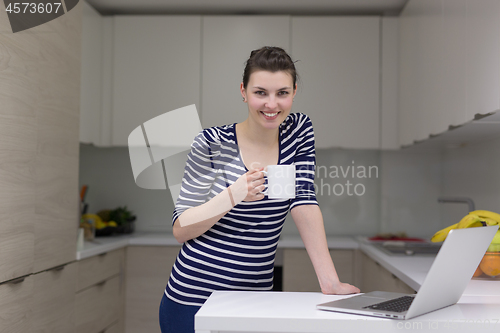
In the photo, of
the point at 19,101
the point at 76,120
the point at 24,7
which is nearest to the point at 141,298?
the point at 76,120

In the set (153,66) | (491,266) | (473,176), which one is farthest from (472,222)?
(153,66)

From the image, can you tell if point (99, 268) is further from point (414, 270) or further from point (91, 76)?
point (414, 270)

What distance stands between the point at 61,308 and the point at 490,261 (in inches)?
66.8

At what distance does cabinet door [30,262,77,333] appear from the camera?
5.95ft

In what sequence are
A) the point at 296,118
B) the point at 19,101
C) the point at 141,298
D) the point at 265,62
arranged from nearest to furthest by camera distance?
the point at 265,62 → the point at 296,118 → the point at 19,101 → the point at 141,298

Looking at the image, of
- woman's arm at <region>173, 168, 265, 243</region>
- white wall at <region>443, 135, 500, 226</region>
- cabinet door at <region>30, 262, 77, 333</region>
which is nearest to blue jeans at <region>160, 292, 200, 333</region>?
woman's arm at <region>173, 168, 265, 243</region>

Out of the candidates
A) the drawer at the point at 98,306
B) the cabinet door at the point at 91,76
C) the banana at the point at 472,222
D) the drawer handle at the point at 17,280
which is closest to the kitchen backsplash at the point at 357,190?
the cabinet door at the point at 91,76

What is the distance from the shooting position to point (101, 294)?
2441 mm

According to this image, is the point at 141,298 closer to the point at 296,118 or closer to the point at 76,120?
the point at 76,120

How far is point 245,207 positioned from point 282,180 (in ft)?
0.83

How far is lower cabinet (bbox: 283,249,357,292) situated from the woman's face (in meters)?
1.65

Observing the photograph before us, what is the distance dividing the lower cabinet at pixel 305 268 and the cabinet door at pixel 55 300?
1174mm

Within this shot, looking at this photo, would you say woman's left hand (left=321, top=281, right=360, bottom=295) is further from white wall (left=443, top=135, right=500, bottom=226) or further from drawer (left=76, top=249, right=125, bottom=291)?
drawer (left=76, top=249, right=125, bottom=291)

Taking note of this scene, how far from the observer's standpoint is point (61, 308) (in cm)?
201
